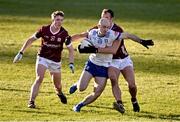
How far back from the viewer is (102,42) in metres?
12.5

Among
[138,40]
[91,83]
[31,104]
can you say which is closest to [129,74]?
[138,40]

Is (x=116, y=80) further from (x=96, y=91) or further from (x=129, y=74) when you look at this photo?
(x=96, y=91)

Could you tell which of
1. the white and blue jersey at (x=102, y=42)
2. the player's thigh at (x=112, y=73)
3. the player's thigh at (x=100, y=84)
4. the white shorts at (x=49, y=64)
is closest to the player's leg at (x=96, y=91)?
the player's thigh at (x=100, y=84)

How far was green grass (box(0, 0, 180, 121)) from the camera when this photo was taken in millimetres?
12484

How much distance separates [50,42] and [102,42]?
128 centimetres

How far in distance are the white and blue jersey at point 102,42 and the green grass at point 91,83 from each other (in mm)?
964

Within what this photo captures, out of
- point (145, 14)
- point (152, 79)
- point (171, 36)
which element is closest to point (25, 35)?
point (171, 36)

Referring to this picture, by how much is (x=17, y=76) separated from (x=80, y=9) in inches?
1082

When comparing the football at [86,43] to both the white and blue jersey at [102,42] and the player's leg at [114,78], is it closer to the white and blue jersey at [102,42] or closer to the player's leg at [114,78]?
the white and blue jersey at [102,42]

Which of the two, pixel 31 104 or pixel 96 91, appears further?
pixel 31 104

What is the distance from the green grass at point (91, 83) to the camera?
1248 cm

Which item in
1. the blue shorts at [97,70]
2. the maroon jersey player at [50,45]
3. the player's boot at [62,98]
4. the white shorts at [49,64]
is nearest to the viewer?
the blue shorts at [97,70]

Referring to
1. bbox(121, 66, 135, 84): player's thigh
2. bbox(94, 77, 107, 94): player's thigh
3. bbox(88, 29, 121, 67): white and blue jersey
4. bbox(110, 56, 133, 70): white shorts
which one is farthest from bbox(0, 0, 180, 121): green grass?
bbox(88, 29, 121, 67): white and blue jersey

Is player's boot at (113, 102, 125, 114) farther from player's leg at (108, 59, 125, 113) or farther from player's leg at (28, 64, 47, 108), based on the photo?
player's leg at (28, 64, 47, 108)
